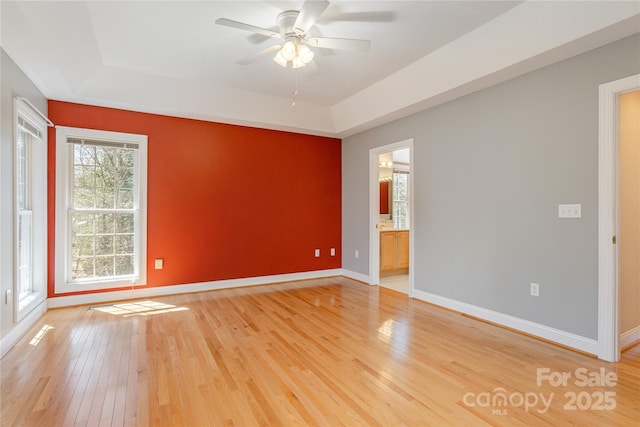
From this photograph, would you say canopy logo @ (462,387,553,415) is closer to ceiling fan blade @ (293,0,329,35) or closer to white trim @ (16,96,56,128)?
ceiling fan blade @ (293,0,329,35)

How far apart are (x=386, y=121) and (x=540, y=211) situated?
2376 millimetres

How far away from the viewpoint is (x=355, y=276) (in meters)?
5.34

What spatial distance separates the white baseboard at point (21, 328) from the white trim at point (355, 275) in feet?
13.5

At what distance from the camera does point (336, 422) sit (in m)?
1.71

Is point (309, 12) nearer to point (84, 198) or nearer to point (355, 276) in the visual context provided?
point (84, 198)

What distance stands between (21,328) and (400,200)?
19.6ft

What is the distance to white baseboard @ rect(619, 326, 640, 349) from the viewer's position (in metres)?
2.60

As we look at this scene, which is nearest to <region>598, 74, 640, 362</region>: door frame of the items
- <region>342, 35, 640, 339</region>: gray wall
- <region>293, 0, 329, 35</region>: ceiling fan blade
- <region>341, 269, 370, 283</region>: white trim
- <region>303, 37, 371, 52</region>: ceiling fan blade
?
<region>342, 35, 640, 339</region>: gray wall

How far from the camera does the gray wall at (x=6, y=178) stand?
2.54 m

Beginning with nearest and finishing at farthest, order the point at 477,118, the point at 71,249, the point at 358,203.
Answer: the point at 477,118 < the point at 71,249 < the point at 358,203

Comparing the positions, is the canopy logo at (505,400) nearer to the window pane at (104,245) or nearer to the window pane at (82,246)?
the window pane at (104,245)

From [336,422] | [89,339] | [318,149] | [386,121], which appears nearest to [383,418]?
[336,422]

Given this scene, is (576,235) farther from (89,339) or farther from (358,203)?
(89,339)

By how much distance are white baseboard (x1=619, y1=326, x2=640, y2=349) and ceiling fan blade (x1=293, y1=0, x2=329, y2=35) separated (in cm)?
349
